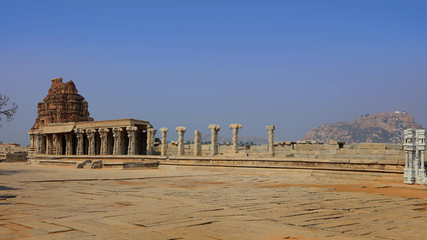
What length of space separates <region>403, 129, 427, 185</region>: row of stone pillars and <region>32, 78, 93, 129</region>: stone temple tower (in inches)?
2185

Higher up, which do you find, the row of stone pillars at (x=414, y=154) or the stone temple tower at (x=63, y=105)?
the stone temple tower at (x=63, y=105)

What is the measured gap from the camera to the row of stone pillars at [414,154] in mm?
13539

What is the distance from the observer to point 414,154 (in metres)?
13.8

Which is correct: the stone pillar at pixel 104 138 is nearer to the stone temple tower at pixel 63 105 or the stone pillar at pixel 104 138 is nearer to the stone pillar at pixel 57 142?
the stone pillar at pixel 57 142

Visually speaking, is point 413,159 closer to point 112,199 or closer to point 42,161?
point 112,199

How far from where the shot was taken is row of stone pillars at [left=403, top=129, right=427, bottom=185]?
13539mm

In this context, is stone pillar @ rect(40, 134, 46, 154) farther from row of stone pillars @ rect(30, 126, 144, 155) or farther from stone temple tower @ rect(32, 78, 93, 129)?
stone temple tower @ rect(32, 78, 93, 129)

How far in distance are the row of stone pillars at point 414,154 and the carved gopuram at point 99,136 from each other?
28570mm

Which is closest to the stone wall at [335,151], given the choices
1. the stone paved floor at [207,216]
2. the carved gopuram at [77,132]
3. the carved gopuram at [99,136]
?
the carved gopuram at [99,136]

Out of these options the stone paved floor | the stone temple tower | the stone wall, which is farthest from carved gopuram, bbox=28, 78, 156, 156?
the stone paved floor

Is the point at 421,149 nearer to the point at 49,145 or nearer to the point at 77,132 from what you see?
the point at 77,132

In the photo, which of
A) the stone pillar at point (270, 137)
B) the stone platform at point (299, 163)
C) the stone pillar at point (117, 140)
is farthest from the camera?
the stone pillar at point (117, 140)

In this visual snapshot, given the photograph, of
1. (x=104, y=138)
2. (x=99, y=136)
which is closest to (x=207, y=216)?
(x=104, y=138)

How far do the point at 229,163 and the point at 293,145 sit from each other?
11496 mm
